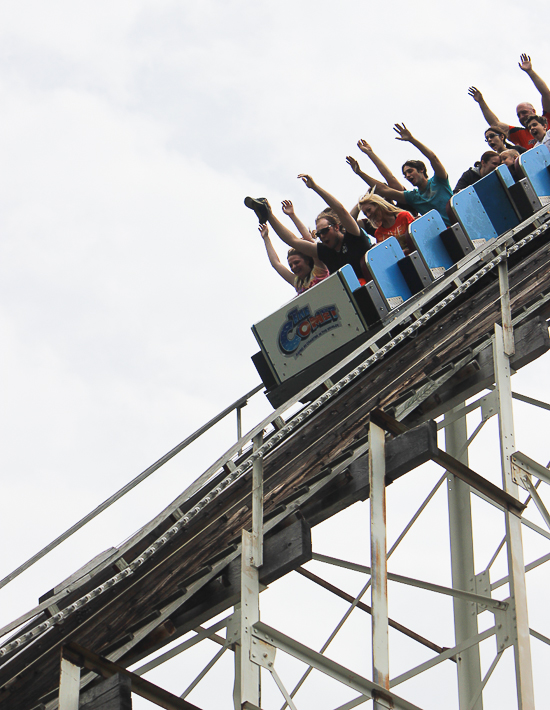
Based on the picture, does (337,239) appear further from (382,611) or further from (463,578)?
(382,611)

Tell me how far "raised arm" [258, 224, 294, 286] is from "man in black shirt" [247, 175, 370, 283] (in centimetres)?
96

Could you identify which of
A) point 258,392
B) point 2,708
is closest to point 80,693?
point 2,708

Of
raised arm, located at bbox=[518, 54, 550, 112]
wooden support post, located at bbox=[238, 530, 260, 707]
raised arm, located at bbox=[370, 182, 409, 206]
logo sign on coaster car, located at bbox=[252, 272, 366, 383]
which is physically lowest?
wooden support post, located at bbox=[238, 530, 260, 707]

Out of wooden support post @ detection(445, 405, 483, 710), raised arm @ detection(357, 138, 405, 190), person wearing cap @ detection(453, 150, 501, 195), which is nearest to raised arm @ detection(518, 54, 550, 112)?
person wearing cap @ detection(453, 150, 501, 195)

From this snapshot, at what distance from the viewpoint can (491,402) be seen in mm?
7000

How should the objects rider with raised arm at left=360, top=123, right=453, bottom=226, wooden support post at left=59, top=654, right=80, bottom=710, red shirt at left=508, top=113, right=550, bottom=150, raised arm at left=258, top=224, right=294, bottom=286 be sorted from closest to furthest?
wooden support post at left=59, top=654, right=80, bottom=710 → rider with raised arm at left=360, top=123, right=453, bottom=226 → raised arm at left=258, top=224, right=294, bottom=286 → red shirt at left=508, top=113, right=550, bottom=150

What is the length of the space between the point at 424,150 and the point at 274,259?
5.64ft

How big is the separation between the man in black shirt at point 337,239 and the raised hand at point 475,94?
3.61 m

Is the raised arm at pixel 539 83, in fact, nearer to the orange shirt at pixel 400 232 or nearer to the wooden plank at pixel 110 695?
the orange shirt at pixel 400 232

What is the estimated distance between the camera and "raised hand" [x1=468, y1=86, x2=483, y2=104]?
12461 millimetres

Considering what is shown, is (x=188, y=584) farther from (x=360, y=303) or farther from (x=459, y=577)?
(x=360, y=303)

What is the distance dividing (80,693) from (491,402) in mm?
2955

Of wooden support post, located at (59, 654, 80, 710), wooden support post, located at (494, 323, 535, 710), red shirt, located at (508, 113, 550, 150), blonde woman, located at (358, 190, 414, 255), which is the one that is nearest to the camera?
wooden support post, located at (59, 654, 80, 710)

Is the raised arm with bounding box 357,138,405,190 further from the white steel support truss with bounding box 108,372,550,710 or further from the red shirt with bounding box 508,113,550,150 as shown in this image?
the white steel support truss with bounding box 108,372,550,710
